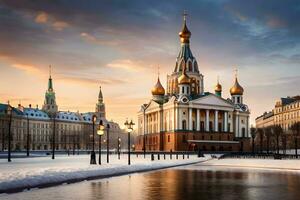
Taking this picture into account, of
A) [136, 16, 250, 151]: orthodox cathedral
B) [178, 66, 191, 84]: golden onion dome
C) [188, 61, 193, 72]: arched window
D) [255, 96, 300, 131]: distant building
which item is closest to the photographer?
[136, 16, 250, 151]: orthodox cathedral

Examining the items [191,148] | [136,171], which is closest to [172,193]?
[136,171]

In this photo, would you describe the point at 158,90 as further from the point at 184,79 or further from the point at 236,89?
the point at 236,89

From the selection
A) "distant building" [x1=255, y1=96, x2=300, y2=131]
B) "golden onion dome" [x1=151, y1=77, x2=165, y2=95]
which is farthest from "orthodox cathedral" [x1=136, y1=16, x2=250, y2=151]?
"distant building" [x1=255, y1=96, x2=300, y2=131]

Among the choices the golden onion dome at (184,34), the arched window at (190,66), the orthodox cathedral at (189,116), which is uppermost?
the golden onion dome at (184,34)

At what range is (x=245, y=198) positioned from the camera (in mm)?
18938

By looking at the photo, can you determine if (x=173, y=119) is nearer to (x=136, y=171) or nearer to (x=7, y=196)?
(x=136, y=171)

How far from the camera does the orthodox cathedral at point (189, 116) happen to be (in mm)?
128125

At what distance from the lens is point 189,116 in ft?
422

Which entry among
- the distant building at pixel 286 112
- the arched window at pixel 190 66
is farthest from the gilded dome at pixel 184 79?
the distant building at pixel 286 112

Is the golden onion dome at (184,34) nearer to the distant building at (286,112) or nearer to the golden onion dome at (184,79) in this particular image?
the golden onion dome at (184,79)

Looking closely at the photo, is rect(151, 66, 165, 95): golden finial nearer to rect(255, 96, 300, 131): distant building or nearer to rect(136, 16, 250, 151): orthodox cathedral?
rect(136, 16, 250, 151): orthodox cathedral

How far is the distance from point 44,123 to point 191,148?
90.8m

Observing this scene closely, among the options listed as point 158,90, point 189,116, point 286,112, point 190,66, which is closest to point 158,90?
point 158,90

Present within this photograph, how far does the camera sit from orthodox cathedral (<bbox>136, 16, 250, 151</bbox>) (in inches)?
5044
